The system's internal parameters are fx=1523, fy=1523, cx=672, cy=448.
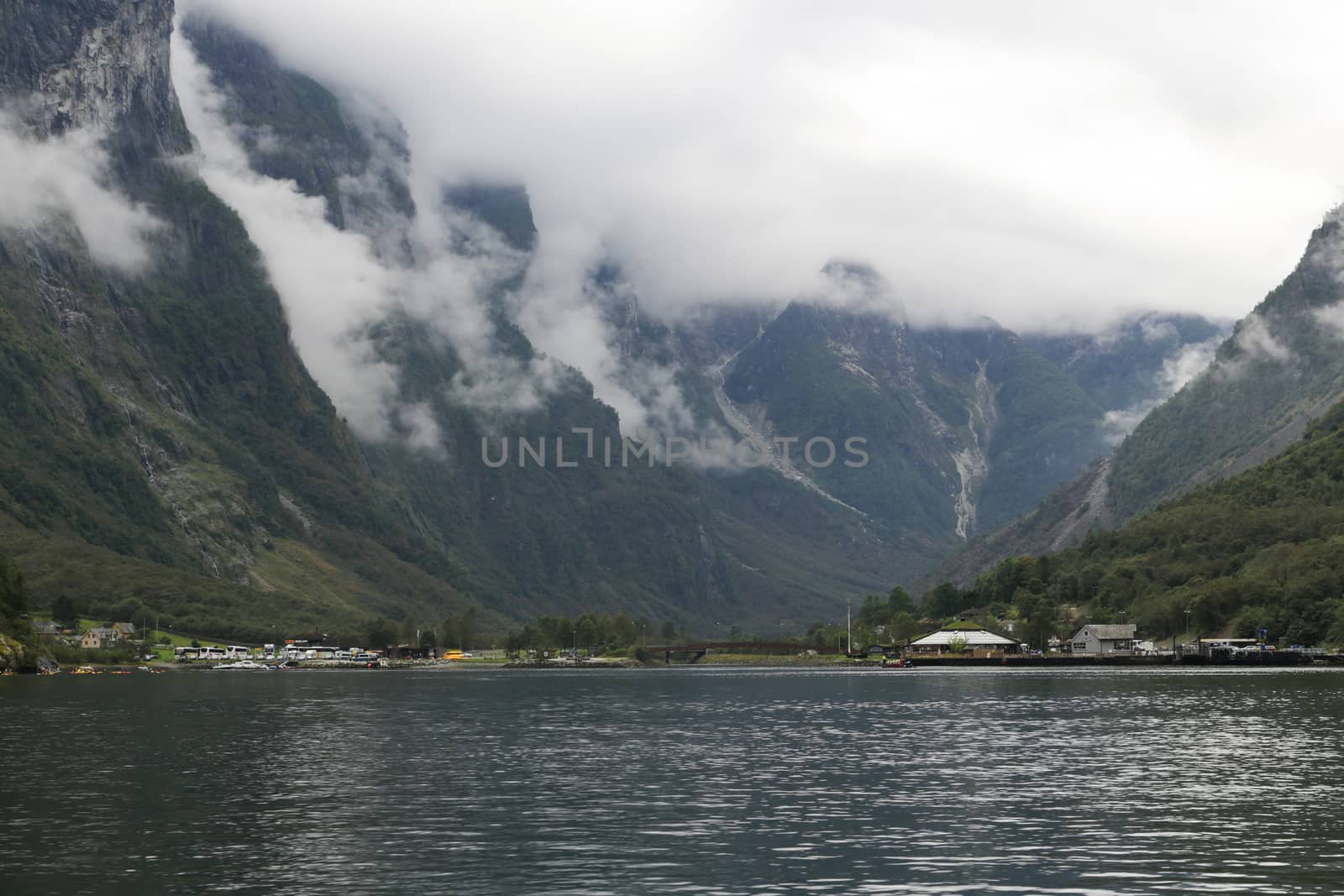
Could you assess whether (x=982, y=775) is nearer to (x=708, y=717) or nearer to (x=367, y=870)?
(x=367, y=870)

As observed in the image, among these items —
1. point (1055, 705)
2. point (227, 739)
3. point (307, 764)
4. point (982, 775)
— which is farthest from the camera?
point (1055, 705)

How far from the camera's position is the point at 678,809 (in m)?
91.4

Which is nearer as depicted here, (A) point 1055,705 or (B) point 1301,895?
(B) point 1301,895

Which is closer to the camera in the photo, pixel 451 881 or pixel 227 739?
pixel 451 881

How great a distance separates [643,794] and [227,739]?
188 feet

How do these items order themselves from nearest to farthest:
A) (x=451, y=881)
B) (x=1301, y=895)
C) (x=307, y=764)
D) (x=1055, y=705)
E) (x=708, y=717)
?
(x=1301, y=895)
(x=451, y=881)
(x=307, y=764)
(x=708, y=717)
(x=1055, y=705)

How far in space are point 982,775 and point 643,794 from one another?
2553cm

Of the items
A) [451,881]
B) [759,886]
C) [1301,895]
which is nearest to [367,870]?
[451,881]

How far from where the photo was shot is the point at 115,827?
82.9m

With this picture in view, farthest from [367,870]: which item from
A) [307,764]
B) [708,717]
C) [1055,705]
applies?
[1055,705]

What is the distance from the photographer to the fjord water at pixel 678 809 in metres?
68.8

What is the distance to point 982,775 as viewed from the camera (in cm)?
10762

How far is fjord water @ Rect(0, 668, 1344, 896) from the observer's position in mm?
68750

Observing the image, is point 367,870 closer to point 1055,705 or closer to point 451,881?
point 451,881
